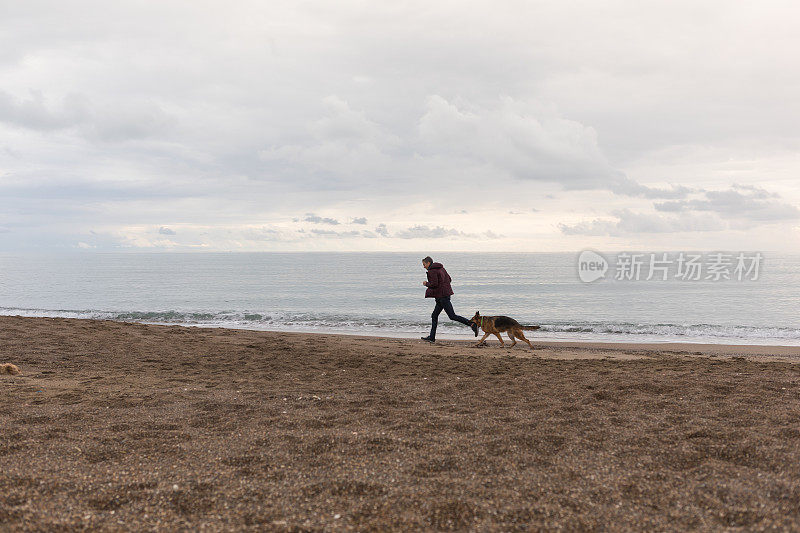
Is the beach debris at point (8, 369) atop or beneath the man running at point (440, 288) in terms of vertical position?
beneath

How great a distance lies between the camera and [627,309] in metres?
27.8

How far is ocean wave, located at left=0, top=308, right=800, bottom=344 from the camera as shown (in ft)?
61.4

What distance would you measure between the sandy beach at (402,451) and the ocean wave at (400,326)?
10.6m

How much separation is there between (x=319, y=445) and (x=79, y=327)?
13027 millimetres

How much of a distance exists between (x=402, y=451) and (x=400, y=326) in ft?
57.9

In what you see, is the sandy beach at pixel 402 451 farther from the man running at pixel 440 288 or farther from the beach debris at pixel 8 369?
the man running at pixel 440 288

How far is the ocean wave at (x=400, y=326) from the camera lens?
18.7 m

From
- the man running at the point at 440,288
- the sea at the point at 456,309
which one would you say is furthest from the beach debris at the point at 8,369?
the sea at the point at 456,309

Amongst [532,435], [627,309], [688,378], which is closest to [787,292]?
[627,309]

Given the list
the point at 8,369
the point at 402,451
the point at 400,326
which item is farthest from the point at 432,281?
the point at 8,369

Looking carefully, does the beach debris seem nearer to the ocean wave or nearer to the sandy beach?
the sandy beach

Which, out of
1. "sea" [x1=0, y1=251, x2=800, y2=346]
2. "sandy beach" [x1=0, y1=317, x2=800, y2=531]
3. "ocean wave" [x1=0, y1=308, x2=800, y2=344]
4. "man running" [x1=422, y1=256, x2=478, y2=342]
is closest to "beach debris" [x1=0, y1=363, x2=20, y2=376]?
"sandy beach" [x1=0, y1=317, x2=800, y2=531]

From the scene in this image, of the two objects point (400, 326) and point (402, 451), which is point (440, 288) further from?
point (400, 326)

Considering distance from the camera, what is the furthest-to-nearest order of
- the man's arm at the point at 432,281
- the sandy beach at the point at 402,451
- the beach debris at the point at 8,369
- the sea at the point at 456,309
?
the sea at the point at 456,309
the man's arm at the point at 432,281
the beach debris at the point at 8,369
the sandy beach at the point at 402,451
